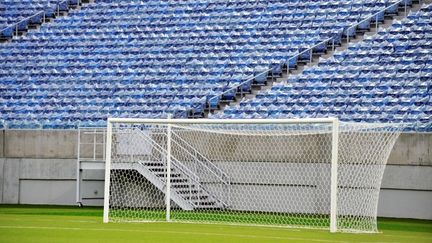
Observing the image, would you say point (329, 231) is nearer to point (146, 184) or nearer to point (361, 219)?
point (361, 219)

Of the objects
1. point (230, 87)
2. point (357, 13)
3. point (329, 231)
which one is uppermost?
point (357, 13)

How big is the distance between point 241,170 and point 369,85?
3383mm

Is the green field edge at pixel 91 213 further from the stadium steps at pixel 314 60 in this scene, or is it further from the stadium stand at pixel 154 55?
the stadium steps at pixel 314 60

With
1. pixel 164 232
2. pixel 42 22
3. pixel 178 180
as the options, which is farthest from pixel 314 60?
pixel 164 232

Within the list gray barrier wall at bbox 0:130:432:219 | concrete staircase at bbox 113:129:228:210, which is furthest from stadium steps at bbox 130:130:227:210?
gray barrier wall at bbox 0:130:432:219

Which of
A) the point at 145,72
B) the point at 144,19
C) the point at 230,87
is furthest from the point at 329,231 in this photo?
the point at 144,19

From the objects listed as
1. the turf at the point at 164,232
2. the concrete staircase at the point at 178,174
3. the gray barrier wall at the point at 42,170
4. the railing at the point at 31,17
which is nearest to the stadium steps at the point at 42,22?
the railing at the point at 31,17

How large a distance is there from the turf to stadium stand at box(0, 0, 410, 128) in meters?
6.44

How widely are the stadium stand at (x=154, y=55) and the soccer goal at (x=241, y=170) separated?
2481mm

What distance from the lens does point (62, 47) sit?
1169 inches

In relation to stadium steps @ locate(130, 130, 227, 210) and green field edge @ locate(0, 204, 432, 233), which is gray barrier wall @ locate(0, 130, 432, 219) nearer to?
green field edge @ locate(0, 204, 432, 233)

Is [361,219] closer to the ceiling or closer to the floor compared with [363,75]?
closer to the floor

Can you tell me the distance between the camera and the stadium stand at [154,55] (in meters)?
26.5

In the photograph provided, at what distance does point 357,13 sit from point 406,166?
5861mm
